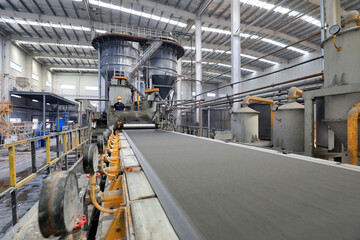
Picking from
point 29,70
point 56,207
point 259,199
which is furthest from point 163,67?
point 29,70

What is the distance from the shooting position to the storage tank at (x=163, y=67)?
9470 mm

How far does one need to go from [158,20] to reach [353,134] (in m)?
10.5

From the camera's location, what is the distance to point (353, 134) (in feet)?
6.33

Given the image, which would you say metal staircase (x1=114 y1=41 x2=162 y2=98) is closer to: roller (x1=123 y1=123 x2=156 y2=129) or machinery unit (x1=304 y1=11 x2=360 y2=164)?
roller (x1=123 y1=123 x2=156 y2=129)

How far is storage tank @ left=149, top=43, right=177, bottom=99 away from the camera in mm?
9470

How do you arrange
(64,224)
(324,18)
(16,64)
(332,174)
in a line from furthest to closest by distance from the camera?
(16,64) → (324,18) → (332,174) → (64,224)

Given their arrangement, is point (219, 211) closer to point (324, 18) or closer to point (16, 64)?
point (324, 18)

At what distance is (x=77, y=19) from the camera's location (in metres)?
9.72

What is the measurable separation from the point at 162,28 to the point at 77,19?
493 centimetres

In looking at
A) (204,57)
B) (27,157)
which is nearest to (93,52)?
(204,57)

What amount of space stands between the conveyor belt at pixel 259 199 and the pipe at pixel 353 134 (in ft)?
3.07

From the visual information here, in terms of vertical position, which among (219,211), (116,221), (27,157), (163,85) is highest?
(163,85)

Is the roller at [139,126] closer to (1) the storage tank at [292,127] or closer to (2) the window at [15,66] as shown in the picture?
(1) the storage tank at [292,127]

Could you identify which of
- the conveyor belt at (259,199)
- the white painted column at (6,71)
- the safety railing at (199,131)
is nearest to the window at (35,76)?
the white painted column at (6,71)
